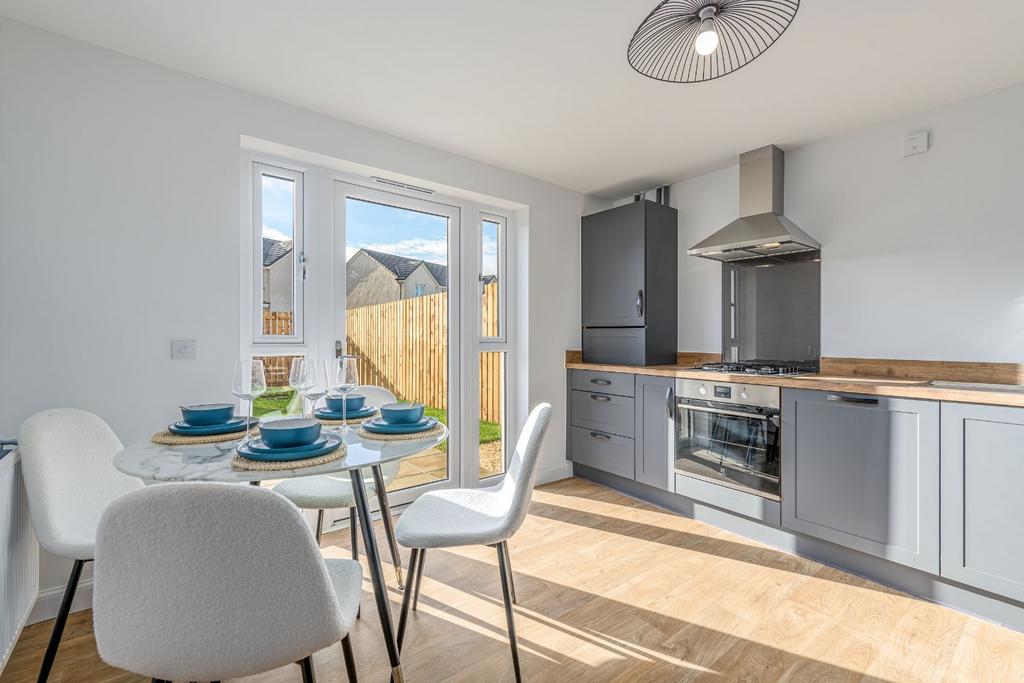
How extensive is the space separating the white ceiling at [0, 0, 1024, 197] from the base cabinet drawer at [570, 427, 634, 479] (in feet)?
6.56

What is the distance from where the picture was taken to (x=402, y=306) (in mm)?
3090

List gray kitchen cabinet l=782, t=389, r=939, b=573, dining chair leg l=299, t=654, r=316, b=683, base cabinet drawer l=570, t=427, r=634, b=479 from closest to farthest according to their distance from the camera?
dining chair leg l=299, t=654, r=316, b=683 < gray kitchen cabinet l=782, t=389, r=939, b=573 < base cabinet drawer l=570, t=427, r=634, b=479

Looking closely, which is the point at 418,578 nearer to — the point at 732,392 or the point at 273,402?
the point at 273,402

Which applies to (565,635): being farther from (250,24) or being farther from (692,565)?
(250,24)

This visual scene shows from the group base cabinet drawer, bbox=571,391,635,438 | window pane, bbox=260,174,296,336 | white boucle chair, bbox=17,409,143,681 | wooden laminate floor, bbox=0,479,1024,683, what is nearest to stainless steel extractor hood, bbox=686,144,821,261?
base cabinet drawer, bbox=571,391,635,438

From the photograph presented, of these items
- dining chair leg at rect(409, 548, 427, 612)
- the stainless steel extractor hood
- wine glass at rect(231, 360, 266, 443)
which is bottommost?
dining chair leg at rect(409, 548, 427, 612)

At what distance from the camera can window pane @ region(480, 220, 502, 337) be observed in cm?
351

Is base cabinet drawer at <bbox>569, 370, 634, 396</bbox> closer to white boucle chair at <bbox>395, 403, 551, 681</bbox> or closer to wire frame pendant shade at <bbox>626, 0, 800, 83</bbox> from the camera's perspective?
white boucle chair at <bbox>395, 403, 551, 681</bbox>

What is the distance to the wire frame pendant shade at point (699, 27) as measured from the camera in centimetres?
144

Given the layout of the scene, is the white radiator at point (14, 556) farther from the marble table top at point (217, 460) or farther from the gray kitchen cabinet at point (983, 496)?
the gray kitchen cabinet at point (983, 496)

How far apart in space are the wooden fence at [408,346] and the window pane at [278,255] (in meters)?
0.35

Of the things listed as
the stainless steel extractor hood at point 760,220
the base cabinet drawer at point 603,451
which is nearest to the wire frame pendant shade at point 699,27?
the stainless steel extractor hood at point 760,220

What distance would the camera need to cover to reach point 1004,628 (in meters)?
1.85

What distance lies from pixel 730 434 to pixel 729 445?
0.07 metres
